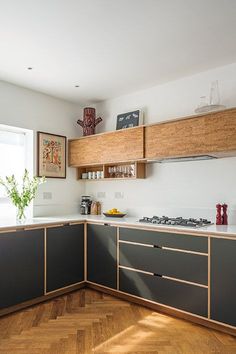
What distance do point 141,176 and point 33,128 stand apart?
1533 mm

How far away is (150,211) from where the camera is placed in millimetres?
3574

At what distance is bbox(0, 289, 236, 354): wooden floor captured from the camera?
2.14 metres

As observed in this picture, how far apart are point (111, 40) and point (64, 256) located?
2278 mm

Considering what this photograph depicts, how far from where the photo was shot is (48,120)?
3.85 m

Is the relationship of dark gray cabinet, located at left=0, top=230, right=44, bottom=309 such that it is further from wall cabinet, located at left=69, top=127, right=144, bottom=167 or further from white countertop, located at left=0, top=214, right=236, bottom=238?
wall cabinet, located at left=69, top=127, right=144, bottom=167

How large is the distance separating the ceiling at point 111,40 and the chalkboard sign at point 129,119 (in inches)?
14.6

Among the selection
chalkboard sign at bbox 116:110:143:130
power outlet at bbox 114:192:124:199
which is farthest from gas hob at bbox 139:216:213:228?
chalkboard sign at bbox 116:110:143:130

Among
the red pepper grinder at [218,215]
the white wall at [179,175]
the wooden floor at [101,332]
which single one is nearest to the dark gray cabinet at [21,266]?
the wooden floor at [101,332]

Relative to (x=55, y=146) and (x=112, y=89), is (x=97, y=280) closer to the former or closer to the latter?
(x=55, y=146)

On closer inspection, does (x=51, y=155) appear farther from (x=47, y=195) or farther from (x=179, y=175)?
(x=179, y=175)

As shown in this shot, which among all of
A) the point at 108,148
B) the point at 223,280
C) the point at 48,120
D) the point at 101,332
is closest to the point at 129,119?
the point at 108,148

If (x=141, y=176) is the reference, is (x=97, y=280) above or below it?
below

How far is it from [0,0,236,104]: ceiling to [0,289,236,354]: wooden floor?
2.49m

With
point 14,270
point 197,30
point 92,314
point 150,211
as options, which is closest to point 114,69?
point 197,30
